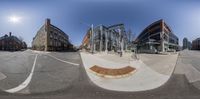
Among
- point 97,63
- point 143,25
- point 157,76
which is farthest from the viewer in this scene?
point 157,76

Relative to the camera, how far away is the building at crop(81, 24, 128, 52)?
2.53 metres

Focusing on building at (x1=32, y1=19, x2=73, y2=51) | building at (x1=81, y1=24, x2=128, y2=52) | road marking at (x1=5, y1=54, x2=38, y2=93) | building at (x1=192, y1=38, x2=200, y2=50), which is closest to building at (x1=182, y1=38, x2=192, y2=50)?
building at (x1=192, y1=38, x2=200, y2=50)

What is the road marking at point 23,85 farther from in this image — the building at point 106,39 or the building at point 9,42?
the building at point 106,39

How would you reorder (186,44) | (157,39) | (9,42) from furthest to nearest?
(9,42) < (186,44) < (157,39)

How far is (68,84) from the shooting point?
3279mm

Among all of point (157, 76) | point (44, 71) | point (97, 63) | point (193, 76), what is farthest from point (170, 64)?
point (44, 71)

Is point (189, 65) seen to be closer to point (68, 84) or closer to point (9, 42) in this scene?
point (68, 84)

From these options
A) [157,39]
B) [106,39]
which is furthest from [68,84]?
[157,39]

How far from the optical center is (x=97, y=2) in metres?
2.70

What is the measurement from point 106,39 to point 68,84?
1.21 metres

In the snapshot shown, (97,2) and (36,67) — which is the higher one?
(97,2)

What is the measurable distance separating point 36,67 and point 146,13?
1810 millimetres

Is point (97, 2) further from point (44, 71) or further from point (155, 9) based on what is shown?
point (44, 71)

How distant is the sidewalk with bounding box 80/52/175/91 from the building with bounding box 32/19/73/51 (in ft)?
1.03
